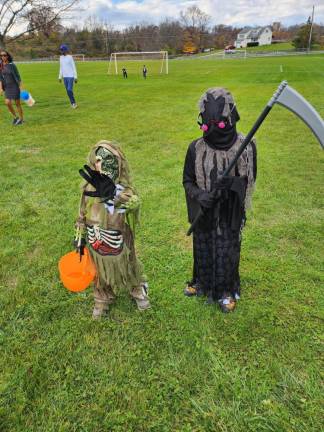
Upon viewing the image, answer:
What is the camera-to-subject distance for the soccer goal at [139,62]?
25.7 meters

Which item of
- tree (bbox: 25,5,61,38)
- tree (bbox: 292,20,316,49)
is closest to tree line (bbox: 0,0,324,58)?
tree (bbox: 292,20,316,49)

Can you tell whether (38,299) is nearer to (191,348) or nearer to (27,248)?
(27,248)

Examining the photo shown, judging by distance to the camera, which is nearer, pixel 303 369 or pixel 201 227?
pixel 303 369

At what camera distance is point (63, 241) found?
407 cm

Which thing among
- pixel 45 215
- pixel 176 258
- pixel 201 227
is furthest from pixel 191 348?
pixel 45 215

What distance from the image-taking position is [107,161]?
2326 mm

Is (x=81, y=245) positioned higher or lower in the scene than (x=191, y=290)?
higher

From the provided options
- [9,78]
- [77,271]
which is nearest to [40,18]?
[9,78]

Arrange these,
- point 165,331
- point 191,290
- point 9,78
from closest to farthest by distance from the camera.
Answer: point 165,331 < point 191,290 < point 9,78

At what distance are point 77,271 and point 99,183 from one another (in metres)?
0.98

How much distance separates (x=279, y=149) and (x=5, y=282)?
587cm

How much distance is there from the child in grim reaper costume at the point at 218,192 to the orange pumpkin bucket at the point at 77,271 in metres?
0.93

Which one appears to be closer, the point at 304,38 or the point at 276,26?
the point at 304,38

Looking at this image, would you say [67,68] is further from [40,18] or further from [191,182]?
[191,182]
